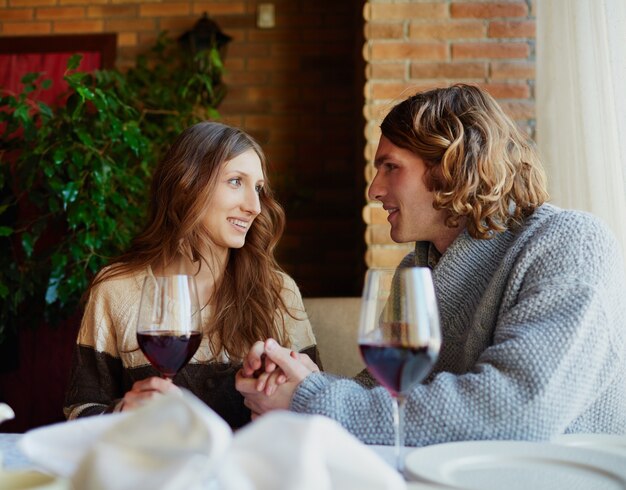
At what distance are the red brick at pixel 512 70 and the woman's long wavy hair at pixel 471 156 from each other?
131cm

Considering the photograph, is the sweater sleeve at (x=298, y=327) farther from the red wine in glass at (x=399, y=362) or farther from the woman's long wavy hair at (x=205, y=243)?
the red wine in glass at (x=399, y=362)

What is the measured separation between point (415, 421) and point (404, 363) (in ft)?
Result: 0.79

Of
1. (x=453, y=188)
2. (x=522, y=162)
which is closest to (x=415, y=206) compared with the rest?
(x=453, y=188)

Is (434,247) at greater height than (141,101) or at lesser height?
lesser

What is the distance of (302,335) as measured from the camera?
80.0 inches

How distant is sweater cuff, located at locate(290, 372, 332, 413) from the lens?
1190 millimetres

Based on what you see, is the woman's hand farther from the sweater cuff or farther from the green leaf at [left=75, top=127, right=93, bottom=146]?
the green leaf at [left=75, top=127, right=93, bottom=146]

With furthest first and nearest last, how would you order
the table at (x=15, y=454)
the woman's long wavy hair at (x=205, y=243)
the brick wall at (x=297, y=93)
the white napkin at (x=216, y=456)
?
the brick wall at (x=297, y=93)
the woman's long wavy hair at (x=205, y=243)
the table at (x=15, y=454)
the white napkin at (x=216, y=456)

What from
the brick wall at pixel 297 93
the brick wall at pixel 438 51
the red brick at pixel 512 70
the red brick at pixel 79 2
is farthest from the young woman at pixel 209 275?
the red brick at pixel 79 2

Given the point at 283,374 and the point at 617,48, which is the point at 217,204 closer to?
the point at 283,374

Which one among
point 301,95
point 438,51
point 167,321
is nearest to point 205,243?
point 167,321

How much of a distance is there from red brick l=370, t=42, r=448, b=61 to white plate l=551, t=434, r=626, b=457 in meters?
2.07

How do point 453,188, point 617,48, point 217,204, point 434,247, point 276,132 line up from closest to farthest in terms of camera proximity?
1. point 453,188
2. point 434,247
3. point 217,204
4. point 617,48
5. point 276,132

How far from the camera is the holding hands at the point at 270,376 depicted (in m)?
1.25
